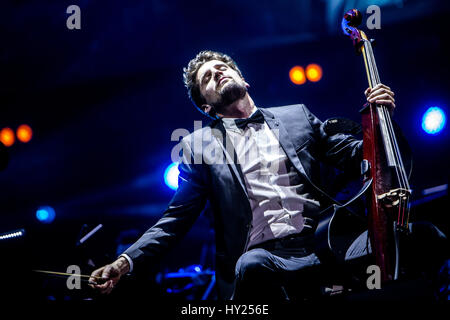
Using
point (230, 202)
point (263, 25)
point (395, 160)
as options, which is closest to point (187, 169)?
point (230, 202)

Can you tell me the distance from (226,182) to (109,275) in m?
0.90

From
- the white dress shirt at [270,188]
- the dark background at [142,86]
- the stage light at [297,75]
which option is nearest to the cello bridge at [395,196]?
the white dress shirt at [270,188]

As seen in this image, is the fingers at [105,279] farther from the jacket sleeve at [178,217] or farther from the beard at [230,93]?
the beard at [230,93]

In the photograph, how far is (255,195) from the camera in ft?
7.65

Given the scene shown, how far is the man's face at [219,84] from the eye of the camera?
2.84 m

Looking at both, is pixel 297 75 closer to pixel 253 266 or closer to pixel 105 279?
pixel 253 266

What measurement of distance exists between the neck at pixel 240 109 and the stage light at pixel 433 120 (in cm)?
371

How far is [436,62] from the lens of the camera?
5340 millimetres

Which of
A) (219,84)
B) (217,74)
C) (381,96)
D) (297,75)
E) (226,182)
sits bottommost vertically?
(226,182)

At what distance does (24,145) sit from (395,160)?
6579mm

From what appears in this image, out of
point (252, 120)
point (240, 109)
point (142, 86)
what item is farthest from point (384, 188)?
point (142, 86)

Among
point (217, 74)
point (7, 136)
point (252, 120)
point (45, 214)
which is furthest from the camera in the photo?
point (45, 214)
